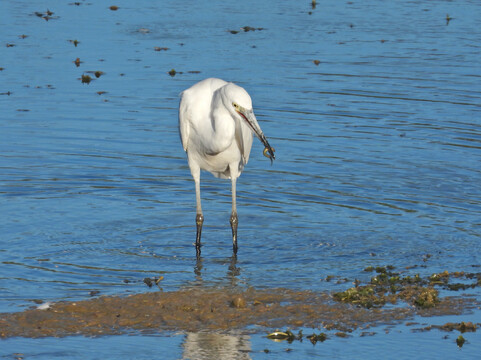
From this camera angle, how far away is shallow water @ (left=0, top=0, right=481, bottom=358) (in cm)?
901

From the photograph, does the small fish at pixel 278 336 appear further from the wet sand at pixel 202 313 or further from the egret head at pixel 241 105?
the egret head at pixel 241 105

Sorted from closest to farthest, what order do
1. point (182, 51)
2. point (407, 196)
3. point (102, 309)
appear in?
1. point (102, 309)
2. point (407, 196)
3. point (182, 51)

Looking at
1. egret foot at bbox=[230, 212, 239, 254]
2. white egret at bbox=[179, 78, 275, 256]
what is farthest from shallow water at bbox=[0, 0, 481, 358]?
white egret at bbox=[179, 78, 275, 256]

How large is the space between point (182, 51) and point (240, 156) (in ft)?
27.6

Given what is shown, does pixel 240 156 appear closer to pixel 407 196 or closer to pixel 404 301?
pixel 407 196

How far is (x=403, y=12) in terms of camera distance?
74.8 feet

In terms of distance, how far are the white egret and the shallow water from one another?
68 centimetres

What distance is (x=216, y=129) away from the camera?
30.5 feet

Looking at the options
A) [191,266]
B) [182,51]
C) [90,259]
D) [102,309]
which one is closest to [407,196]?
[191,266]

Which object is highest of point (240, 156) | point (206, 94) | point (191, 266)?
point (206, 94)

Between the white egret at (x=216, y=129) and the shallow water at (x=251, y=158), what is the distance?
2.25 feet

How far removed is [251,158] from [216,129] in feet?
11.5

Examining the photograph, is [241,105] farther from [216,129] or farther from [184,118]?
[184,118]

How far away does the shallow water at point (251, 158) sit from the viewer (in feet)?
29.6
